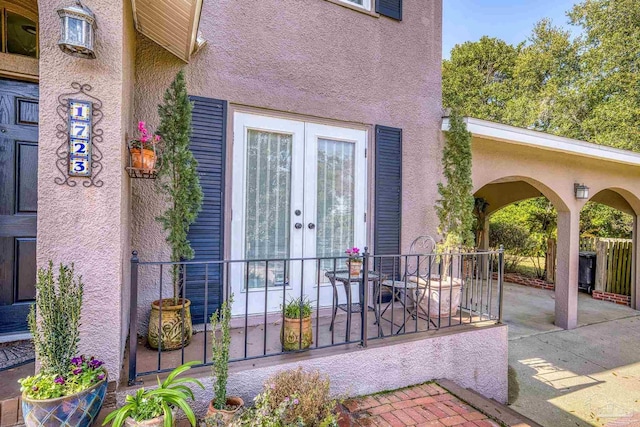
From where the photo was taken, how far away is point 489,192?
10.4 m

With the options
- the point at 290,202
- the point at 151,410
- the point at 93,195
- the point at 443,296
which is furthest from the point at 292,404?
the point at 443,296

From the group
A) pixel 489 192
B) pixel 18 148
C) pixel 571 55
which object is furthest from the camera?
pixel 571 55

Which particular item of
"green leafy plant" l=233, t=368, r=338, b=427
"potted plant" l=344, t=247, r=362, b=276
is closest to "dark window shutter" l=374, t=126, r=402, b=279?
"potted plant" l=344, t=247, r=362, b=276

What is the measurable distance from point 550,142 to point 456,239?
2.86 m

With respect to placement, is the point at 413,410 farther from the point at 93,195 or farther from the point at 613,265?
the point at 613,265

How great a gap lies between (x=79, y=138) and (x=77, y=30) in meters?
0.65

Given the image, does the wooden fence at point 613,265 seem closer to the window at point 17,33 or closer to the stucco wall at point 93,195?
the stucco wall at point 93,195

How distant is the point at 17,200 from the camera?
3000 millimetres

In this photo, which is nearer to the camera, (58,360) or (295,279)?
(58,360)

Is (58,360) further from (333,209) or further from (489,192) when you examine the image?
(489,192)

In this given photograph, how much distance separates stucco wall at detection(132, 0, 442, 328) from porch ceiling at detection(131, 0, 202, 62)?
24 centimetres

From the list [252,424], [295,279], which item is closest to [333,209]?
[295,279]

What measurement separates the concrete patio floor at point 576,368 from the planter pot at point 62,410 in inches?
158

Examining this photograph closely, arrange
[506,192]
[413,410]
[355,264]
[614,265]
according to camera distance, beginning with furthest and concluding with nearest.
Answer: [506,192] < [614,265] < [355,264] < [413,410]
